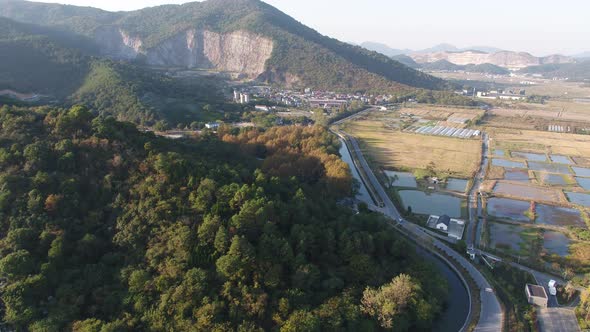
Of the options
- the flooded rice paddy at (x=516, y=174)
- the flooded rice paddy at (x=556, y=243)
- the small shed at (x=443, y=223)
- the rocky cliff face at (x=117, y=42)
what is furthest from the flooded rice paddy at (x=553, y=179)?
the rocky cliff face at (x=117, y=42)

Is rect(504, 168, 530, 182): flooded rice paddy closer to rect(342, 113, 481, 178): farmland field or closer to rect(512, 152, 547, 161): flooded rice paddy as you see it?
rect(342, 113, 481, 178): farmland field

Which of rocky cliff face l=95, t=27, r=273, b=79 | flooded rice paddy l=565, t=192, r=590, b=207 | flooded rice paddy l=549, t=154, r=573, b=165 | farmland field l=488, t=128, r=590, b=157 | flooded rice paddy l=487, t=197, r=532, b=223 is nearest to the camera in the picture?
flooded rice paddy l=487, t=197, r=532, b=223

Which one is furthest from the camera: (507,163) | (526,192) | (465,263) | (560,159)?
(560,159)

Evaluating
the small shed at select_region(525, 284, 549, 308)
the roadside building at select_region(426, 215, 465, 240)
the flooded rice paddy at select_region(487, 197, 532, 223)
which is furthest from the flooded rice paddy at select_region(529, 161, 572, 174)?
the small shed at select_region(525, 284, 549, 308)

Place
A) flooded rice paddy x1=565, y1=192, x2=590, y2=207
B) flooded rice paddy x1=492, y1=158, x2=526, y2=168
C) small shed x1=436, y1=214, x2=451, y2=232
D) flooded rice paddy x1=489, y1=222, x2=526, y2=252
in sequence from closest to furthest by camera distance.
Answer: flooded rice paddy x1=489, y1=222, x2=526, y2=252
small shed x1=436, y1=214, x2=451, y2=232
flooded rice paddy x1=565, y1=192, x2=590, y2=207
flooded rice paddy x1=492, y1=158, x2=526, y2=168

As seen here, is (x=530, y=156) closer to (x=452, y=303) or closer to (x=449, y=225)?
(x=449, y=225)

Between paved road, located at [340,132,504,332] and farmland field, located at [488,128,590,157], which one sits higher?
farmland field, located at [488,128,590,157]

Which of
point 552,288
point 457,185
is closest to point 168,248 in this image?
point 552,288
